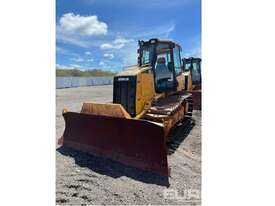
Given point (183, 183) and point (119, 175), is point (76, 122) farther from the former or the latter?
point (183, 183)

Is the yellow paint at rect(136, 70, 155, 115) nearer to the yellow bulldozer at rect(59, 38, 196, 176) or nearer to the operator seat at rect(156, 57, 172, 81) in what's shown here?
the yellow bulldozer at rect(59, 38, 196, 176)

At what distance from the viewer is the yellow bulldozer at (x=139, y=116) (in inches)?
123

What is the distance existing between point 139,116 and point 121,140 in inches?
18.7

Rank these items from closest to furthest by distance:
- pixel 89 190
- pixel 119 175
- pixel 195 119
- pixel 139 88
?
pixel 89 190 → pixel 119 175 → pixel 139 88 → pixel 195 119

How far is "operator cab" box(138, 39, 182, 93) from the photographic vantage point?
4.18 m

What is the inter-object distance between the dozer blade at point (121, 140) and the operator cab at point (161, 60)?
3.60 ft

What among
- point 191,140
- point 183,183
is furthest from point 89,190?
point 191,140

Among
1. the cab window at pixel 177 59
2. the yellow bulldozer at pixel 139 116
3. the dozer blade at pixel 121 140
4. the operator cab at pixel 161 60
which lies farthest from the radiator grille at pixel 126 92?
the cab window at pixel 177 59

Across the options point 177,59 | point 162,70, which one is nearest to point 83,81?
point 177,59

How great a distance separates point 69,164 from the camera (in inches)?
133

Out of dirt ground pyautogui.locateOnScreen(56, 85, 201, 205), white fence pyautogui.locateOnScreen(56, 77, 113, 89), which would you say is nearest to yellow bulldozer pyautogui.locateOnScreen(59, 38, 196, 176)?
dirt ground pyautogui.locateOnScreen(56, 85, 201, 205)

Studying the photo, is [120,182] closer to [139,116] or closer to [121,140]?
[121,140]

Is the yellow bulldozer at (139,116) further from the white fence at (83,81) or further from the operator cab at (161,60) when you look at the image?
the white fence at (83,81)
